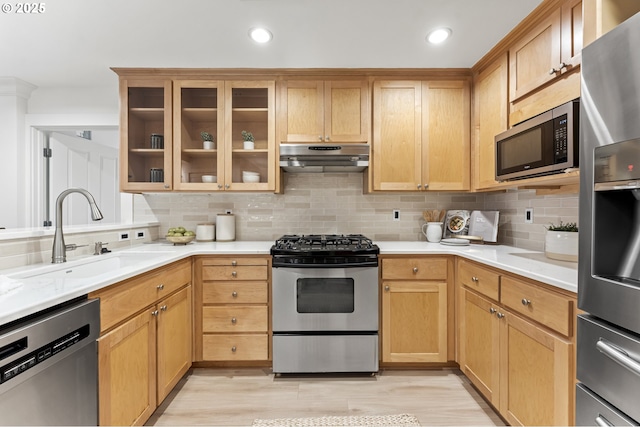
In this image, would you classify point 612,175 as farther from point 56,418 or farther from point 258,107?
point 258,107

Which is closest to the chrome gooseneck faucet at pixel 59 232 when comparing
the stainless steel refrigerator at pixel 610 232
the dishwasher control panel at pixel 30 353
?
the dishwasher control panel at pixel 30 353

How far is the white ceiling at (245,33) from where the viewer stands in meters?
1.75

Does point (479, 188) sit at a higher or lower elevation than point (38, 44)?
lower

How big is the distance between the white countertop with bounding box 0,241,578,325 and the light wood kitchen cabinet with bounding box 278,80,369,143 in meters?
1.01

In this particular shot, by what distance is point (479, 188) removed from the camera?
2.48 metres

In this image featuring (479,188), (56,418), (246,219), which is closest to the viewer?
(56,418)

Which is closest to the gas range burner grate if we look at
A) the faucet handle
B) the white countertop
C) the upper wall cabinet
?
the white countertop

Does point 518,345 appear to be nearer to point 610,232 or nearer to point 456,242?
point 610,232

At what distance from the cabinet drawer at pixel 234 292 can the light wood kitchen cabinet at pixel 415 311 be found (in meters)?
0.94

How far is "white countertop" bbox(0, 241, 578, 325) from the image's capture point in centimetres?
102

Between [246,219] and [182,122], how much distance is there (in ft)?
3.37

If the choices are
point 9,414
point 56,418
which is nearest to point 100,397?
point 56,418

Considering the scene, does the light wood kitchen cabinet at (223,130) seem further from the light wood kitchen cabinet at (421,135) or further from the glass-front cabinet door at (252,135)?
the light wood kitchen cabinet at (421,135)

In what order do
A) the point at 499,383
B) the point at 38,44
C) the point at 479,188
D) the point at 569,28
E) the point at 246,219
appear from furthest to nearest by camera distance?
the point at 246,219 < the point at 479,188 < the point at 38,44 < the point at 499,383 < the point at 569,28
